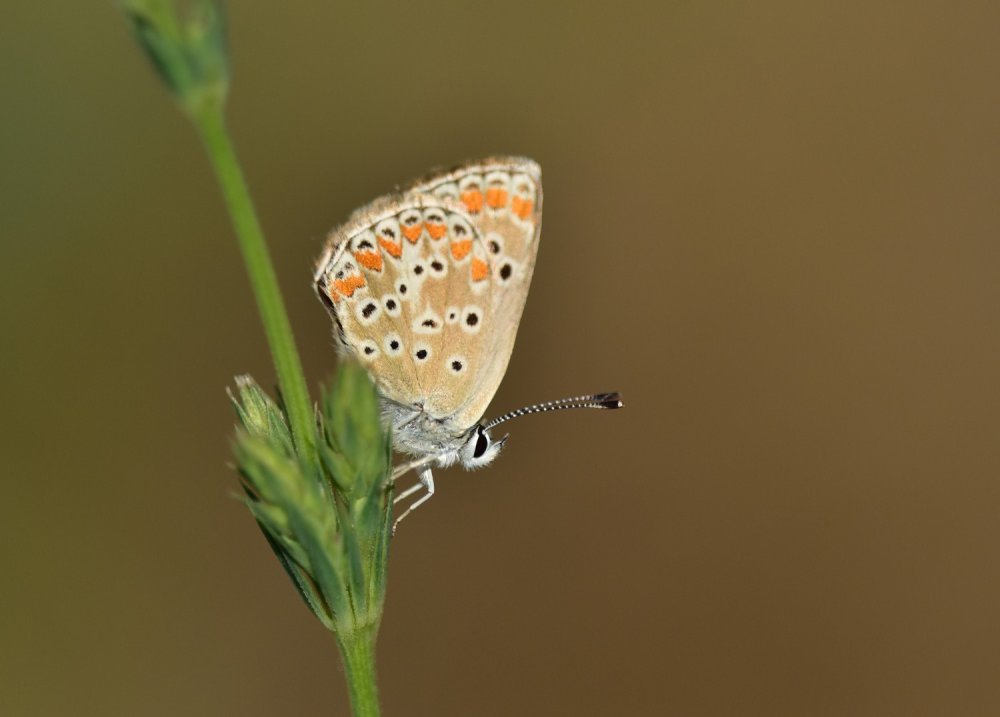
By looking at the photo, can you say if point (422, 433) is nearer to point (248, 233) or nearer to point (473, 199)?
point (473, 199)

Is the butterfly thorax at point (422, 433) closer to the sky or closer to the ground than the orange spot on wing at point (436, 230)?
closer to the ground

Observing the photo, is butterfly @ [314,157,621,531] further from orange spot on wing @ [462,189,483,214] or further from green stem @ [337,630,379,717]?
green stem @ [337,630,379,717]

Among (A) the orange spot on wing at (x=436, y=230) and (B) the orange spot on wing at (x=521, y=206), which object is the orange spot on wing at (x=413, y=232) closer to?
(A) the orange spot on wing at (x=436, y=230)

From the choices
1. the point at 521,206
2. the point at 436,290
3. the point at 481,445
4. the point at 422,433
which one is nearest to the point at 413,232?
the point at 436,290

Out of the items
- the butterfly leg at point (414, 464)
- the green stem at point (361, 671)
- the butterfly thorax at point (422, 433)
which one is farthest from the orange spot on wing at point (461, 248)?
the green stem at point (361, 671)

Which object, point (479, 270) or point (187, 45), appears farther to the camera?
point (479, 270)

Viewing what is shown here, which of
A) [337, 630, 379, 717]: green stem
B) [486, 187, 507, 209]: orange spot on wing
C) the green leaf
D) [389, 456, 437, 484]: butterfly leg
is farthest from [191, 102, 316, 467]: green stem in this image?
[486, 187, 507, 209]: orange spot on wing
